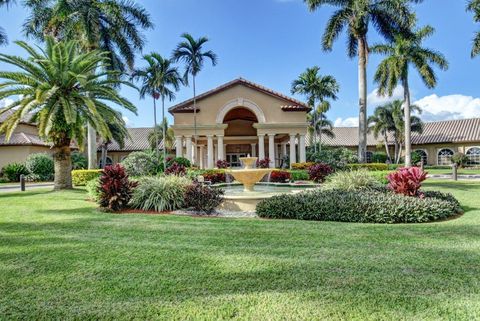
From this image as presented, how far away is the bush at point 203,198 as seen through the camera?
9617mm

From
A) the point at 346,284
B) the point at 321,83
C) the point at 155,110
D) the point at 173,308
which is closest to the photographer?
the point at 173,308

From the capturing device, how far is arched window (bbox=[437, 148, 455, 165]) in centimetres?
4424

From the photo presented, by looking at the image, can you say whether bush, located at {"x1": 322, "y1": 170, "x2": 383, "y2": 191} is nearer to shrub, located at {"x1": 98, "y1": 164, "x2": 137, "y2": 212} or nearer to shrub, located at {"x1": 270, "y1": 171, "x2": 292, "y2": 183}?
shrub, located at {"x1": 98, "y1": 164, "x2": 137, "y2": 212}

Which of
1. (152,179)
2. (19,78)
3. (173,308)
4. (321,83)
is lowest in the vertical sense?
(173,308)

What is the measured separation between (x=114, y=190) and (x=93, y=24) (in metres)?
16.8

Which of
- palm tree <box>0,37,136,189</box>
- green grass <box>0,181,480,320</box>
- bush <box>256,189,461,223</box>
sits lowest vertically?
green grass <box>0,181,480,320</box>

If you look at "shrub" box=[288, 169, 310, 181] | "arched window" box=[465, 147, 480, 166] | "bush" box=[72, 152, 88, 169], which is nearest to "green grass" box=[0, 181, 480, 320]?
"shrub" box=[288, 169, 310, 181]

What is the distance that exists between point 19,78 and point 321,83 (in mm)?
28637

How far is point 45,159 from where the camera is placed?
26.8 meters

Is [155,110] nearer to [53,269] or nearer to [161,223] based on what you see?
[161,223]


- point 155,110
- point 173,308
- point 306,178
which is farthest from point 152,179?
point 155,110

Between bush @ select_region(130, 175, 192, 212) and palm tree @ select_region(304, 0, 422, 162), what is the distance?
19.5 m

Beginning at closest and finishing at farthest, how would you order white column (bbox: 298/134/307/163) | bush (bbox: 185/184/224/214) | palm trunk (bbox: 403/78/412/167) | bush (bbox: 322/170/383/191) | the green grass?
the green grass, bush (bbox: 185/184/224/214), bush (bbox: 322/170/383/191), palm trunk (bbox: 403/78/412/167), white column (bbox: 298/134/307/163)

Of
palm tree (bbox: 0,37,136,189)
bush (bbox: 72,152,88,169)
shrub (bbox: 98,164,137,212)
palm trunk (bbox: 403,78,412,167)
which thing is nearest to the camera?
shrub (bbox: 98,164,137,212)
